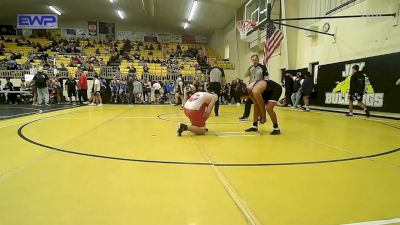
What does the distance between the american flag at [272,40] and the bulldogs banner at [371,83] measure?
3035mm

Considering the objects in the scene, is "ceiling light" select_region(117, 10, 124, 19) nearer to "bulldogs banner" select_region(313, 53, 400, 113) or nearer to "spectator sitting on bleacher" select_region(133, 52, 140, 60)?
"spectator sitting on bleacher" select_region(133, 52, 140, 60)

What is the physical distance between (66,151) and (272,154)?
2389mm

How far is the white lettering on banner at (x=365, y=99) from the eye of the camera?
9.80m

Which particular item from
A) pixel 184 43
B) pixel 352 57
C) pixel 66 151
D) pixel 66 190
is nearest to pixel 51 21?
pixel 184 43

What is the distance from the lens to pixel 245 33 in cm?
1988

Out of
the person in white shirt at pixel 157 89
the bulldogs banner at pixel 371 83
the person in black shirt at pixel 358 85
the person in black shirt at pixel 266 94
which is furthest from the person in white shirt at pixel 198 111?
the person in white shirt at pixel 157 89

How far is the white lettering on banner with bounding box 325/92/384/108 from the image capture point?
980cm

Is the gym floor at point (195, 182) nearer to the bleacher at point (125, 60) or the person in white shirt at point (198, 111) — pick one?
the person in white shirt at point (198, 111)

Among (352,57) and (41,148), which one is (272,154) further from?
(352,57)

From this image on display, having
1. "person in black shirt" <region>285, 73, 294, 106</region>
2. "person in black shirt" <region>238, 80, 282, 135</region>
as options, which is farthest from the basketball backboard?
"person in black shirt" <region>238, 80, 282, 135</region>

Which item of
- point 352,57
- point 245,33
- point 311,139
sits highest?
point 245,33

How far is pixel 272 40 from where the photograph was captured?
15906 mm

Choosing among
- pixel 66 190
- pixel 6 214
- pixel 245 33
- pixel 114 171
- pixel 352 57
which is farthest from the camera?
pixel 245 33

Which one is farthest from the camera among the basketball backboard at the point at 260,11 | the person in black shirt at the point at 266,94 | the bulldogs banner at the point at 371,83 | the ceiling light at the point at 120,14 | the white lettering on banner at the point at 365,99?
the ceiling light at the point at 120,14
